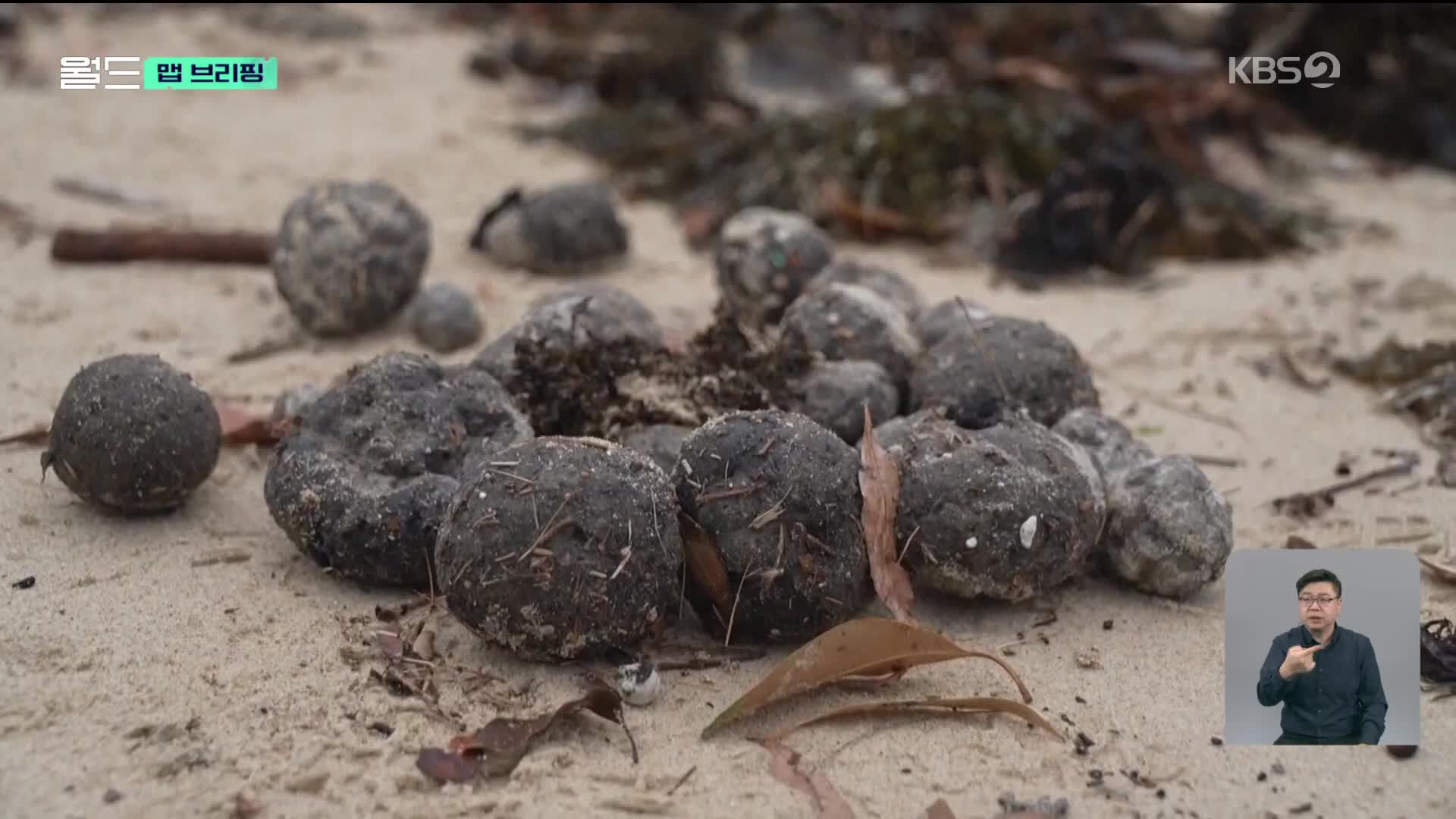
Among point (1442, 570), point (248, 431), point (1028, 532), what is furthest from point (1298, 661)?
point (248, 431)

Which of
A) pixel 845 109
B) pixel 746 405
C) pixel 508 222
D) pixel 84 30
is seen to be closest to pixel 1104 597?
pixel 746 405

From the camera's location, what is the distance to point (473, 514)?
3020mm

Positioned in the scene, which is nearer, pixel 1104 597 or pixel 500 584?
pixel 500 584

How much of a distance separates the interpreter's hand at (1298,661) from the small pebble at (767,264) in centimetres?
272

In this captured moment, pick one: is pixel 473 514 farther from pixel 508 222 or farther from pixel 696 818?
pixel 508 222

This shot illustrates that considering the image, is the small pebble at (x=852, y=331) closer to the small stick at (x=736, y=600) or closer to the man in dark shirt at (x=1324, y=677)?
the small stick at (x=736, y=600)

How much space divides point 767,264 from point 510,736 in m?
2.79

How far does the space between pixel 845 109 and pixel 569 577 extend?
5.43 m

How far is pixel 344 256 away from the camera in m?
5.09

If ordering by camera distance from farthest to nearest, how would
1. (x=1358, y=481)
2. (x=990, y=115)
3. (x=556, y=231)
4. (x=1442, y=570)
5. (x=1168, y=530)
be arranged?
(x=990, y=115), (x=556, y=231), (x=1358, y=481), (x=1442, y=570), (x=1168, y=530)

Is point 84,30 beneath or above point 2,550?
above

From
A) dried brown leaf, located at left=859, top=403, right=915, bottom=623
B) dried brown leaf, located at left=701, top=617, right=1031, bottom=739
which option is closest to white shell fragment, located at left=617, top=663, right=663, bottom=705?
dried brown leaf, located at left=701, top=617, right=1031, bottom=739

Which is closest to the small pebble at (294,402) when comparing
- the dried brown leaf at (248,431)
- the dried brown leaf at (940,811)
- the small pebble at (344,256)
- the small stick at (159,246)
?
the dried brown leaf at (248,431)

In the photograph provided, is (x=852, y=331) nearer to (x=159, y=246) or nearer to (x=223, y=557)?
(x=223, y=557)
